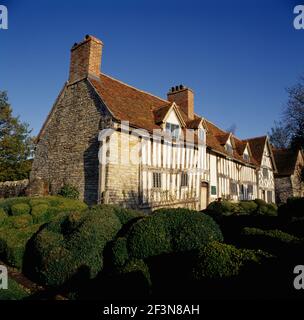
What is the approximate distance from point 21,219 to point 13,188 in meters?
7.72

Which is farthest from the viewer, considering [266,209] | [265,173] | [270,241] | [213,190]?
[265,173]

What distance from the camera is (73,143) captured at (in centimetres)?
1383

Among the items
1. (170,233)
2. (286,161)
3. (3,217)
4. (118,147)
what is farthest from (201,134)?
(286,161)

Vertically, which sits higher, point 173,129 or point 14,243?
point 173,129

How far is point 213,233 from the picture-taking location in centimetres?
552

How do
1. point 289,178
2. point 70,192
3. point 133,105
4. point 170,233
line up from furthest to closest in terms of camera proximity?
point 289,178 → point 133,105 → point 70,192 → point 170,233

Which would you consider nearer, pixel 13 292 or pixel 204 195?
pixel 13 292

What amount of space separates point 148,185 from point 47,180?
510 centimetres

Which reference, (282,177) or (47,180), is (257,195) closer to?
(282,177)

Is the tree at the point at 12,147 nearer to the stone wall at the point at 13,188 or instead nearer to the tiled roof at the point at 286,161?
the stone wall at the point at 13,188

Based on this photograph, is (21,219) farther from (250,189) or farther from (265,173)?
(265,173)

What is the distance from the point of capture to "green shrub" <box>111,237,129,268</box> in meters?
5.60
